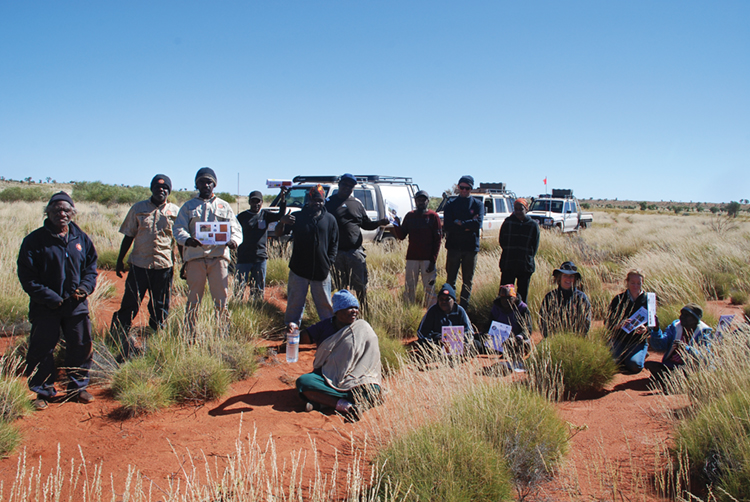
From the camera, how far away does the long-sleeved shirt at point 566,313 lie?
5887 millimetres

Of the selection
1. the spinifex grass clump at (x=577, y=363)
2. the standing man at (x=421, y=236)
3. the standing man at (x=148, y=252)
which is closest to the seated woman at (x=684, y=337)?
the spinifex grass clump at (x=577, y=363)

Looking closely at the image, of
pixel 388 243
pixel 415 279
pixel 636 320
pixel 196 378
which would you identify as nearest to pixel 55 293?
pixel 196 378

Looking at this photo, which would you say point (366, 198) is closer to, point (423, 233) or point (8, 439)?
point (423, 233)

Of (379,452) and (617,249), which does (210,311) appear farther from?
(617,249)

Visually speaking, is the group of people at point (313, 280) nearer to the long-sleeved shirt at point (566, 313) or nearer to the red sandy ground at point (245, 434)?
the long-sleeved shirt at point (566, 313)

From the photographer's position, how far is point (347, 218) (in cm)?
714

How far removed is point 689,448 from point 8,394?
5.29m

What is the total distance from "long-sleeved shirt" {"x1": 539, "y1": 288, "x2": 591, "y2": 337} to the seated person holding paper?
0.96m

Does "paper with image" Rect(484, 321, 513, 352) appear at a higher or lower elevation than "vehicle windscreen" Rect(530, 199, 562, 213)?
lower

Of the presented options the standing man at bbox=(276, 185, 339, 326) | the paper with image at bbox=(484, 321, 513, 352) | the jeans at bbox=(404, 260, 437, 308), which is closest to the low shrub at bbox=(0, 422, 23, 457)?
the standing man at bbox=(276, 185, 339, 326)

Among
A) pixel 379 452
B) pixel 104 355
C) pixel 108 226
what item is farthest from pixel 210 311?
pixel 108 226

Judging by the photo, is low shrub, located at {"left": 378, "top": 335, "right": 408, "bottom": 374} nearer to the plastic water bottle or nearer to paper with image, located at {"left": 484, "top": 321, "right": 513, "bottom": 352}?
paper with image, located at {"left": 484, "top": 321, "right": 513, "bottom": 352}

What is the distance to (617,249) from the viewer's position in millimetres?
14195

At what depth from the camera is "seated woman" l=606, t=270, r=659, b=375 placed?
227 inches
